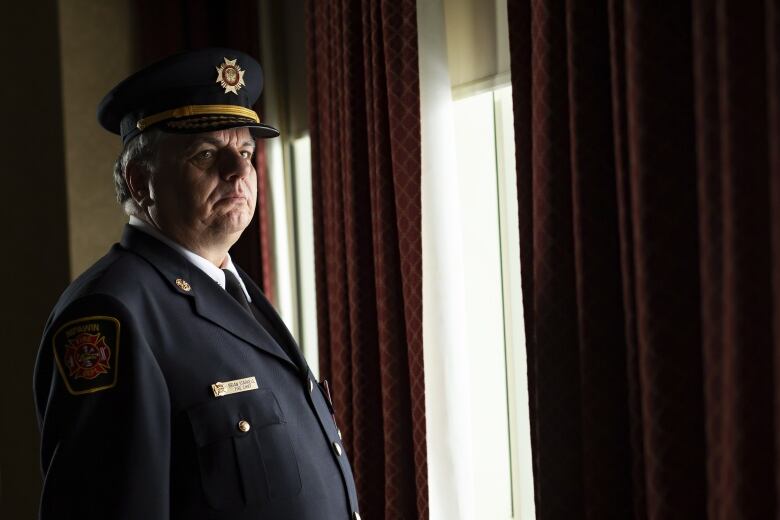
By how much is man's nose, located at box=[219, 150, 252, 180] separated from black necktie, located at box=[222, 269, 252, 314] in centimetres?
21

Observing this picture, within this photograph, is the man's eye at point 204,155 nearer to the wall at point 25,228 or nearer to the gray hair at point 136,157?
the gray hair at point 136,157

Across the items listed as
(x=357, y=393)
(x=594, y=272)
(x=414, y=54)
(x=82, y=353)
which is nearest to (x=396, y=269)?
(x=357, y=393)

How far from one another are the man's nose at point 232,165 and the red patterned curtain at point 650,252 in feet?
2.10

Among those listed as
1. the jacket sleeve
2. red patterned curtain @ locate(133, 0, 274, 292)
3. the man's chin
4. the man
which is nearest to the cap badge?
the man

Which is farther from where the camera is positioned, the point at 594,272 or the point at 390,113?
the point at 390,113

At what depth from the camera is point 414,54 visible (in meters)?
2.26

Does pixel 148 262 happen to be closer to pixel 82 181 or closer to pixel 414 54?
pixel 414 54

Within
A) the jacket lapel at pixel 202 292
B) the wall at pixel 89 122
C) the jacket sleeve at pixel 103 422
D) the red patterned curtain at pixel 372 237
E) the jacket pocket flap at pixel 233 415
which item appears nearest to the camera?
the jacket sleeve at pixel 103 422

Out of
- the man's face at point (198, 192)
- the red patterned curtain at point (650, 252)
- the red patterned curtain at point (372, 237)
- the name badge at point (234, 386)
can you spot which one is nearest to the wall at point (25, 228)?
the red patterned curtain at point (372, 237)

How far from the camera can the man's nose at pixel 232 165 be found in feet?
5.36

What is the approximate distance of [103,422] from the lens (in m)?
1.32

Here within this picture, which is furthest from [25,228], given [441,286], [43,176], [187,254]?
[187,254]

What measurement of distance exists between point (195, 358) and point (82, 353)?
0.21 metres

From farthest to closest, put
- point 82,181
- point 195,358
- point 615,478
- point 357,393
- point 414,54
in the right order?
point 82,181 → point 357,393 → point 414,54 → point 615,478 → point 195,358
